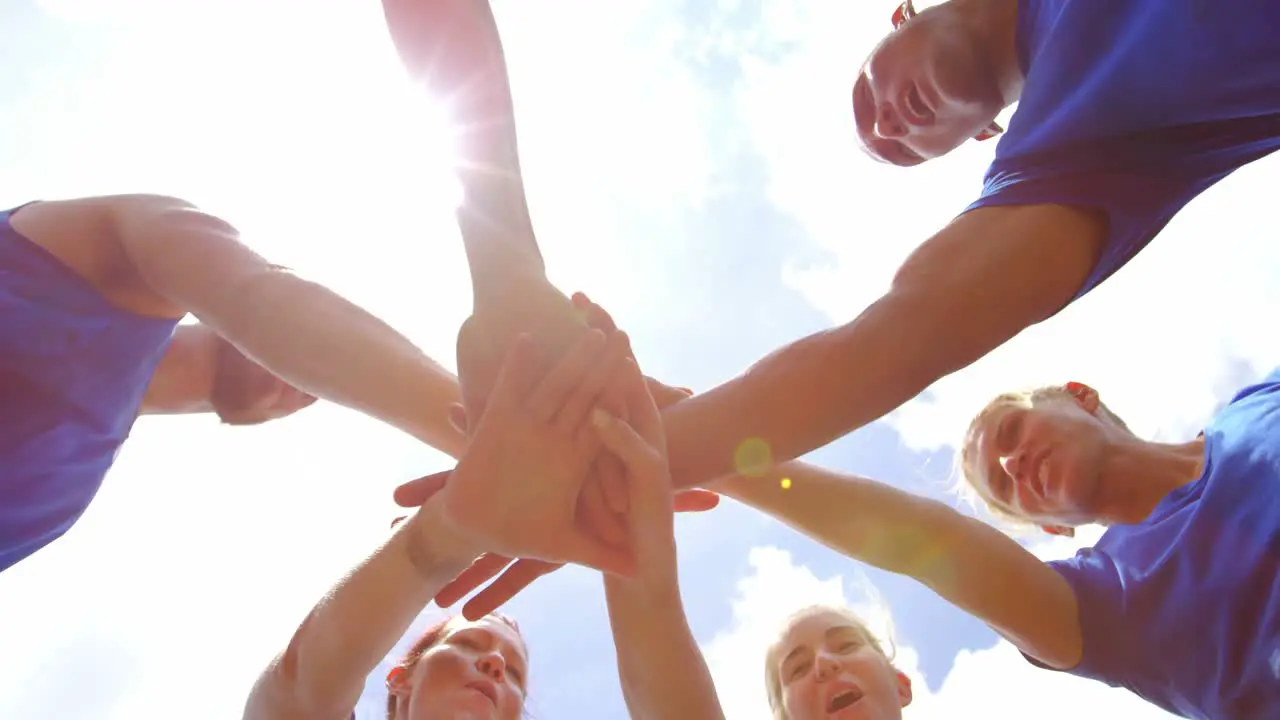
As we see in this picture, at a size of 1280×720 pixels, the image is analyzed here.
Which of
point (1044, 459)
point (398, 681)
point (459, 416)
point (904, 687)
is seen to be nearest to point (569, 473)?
point (459, 416)

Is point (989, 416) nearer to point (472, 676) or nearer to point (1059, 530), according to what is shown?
point (1059, 530)

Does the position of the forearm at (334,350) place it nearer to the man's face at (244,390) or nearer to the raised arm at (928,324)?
the man's face at (244,390)

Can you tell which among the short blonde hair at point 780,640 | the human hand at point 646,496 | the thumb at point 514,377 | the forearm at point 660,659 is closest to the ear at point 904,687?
the short blonde hair at point 780,640

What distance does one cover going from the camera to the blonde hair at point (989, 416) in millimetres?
3928

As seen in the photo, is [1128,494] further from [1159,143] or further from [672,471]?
[672,471]

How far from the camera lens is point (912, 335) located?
1852mm

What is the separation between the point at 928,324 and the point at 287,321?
1.78 metres

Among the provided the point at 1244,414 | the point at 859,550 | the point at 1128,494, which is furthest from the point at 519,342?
the point at 1128,494

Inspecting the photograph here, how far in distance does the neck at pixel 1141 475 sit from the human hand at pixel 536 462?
241 centimetres

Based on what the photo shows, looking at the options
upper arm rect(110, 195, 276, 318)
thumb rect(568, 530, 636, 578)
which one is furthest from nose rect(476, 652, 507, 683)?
upper arm rect(110, 195, 276, 318)

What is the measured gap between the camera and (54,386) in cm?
227

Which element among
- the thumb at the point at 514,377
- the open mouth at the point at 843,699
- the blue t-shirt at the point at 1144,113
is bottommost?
the open mouth at the point at 843,699

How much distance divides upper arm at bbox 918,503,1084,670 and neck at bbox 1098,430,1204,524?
927 millimetres

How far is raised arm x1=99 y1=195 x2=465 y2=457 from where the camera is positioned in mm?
2324
